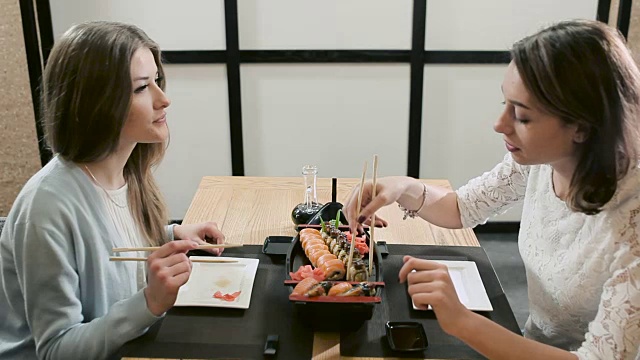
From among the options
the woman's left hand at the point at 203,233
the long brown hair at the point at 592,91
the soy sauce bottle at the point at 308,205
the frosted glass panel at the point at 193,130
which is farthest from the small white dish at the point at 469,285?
the frosted glass panel at the point at 193,130

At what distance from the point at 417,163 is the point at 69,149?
7.61 ft

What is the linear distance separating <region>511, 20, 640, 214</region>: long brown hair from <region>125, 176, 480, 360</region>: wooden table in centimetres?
51

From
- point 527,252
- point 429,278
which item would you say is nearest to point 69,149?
point 429,278

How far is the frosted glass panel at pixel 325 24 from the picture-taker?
3.25m

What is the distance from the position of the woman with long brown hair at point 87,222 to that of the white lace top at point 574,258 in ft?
2.53

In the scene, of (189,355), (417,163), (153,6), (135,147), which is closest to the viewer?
(189,355)

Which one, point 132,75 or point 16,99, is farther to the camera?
point 16,99

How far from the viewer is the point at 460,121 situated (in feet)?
11.2

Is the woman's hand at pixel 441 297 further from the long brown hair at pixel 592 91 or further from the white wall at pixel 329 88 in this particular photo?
the white wall at pixel 329 88

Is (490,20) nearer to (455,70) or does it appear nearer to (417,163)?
(455,70)

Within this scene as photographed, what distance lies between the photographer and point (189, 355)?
4.03 ft

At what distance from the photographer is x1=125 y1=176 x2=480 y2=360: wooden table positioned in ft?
5.75

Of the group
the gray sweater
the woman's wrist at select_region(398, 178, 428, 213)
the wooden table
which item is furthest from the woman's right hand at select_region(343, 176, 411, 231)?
the gray sweater

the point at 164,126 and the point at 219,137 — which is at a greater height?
the point at 164,126
